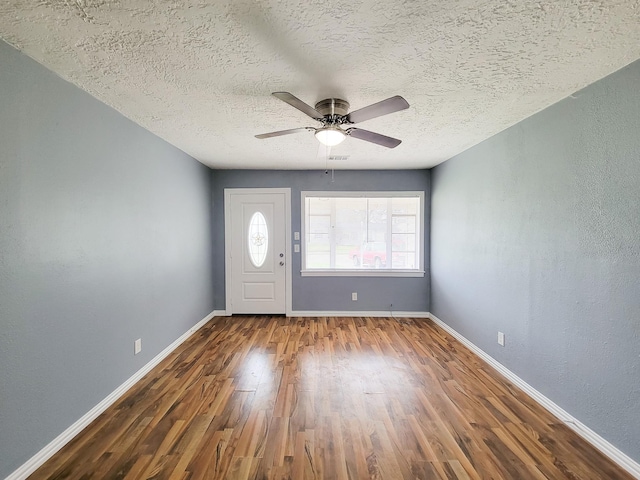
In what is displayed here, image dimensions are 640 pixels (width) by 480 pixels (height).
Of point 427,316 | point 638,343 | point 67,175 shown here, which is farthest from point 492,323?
point 67,175

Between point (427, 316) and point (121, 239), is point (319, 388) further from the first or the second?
point (427, 316)

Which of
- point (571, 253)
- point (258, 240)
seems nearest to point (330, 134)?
point (571, 253)

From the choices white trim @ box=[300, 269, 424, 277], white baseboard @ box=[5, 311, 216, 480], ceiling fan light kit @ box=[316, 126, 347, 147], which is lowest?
white baseboard @ box=[5, 311, 216, 480]

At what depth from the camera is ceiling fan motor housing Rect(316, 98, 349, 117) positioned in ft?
7.00

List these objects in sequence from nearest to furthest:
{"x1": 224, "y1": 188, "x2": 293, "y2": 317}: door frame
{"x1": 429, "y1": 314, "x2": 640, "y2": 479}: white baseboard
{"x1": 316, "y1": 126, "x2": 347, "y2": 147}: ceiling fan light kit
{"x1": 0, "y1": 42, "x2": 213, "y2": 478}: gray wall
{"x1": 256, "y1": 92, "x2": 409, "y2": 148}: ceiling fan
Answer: {"x1": 0, "y1": 42, "x2": 213, "y2": 478}: gray wall → {"x1": 429, "y1": 314, "x2": 640, "y2": 479}: white baseboard → {"x1": 256, "y1": 92, "x2": 409, "y2": 148}: ceiling fan → {"x1": 316, "y1": 126, "x2": 347, "y2": 147}: ceiling fan light kit → {"x1": 224, "y1": 188, "x2": 293, "y2": 317}: door frame

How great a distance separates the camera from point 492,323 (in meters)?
3.00

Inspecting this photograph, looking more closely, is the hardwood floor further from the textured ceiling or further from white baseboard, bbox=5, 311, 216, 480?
the textured ceiling

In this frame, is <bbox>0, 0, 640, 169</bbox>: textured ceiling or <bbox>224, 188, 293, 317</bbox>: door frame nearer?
<bbox>0, 0, 640, 169</bbox>: textured ceiling

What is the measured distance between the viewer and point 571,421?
6.68ft

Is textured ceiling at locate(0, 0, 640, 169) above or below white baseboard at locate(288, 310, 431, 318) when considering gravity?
above

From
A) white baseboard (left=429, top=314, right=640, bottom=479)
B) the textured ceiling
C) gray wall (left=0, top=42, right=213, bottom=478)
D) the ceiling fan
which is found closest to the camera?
the textured ceiling

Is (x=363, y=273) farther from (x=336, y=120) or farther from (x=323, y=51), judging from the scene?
(x=323, y=51)

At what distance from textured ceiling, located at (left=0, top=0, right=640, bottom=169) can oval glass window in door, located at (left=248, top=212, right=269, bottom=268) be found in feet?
7.43

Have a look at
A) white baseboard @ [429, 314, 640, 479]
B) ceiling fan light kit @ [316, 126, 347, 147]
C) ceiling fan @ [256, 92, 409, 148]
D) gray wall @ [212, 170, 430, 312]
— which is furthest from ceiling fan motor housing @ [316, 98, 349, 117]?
white baseboard @ [429, 314, 640, 479]
